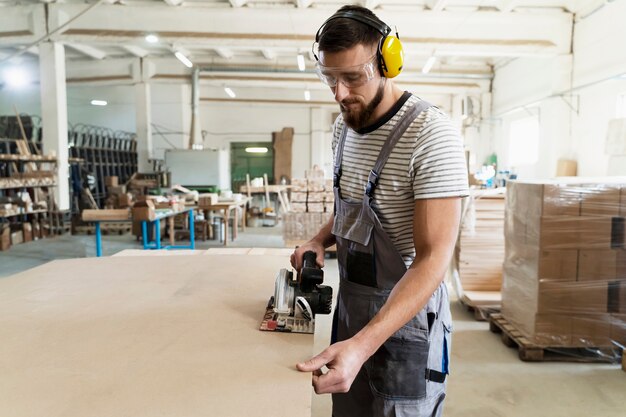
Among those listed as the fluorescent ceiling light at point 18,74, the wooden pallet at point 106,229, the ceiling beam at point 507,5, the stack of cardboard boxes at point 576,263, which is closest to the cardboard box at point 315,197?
the stack of cardboard boxes at point 576,263

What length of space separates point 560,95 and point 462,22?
2228 mm

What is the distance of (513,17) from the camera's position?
6.89 meters

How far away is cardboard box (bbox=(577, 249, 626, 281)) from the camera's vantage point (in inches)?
121

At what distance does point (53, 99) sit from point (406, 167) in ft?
25.9

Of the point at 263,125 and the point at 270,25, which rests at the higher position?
the point at 270,25

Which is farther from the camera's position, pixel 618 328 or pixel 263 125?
pixel 263 125

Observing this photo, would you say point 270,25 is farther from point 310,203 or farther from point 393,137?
point 393,137

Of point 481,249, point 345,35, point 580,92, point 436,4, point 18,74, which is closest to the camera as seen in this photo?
point 345,35

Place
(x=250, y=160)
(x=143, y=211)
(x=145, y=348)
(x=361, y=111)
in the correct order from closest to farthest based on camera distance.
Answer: (x=145, y=348)
(x=361, y=111)
(x=143, y=211)
(x=250, y=160)

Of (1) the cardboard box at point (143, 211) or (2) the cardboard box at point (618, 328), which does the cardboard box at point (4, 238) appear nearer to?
(1) the cardboard box at point (143, 211)

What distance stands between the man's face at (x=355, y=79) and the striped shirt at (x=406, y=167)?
0.23ft

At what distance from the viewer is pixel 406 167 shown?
122cm

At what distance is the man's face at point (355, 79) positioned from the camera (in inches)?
Result: 48.6

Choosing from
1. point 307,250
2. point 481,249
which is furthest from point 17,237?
point 307,250
